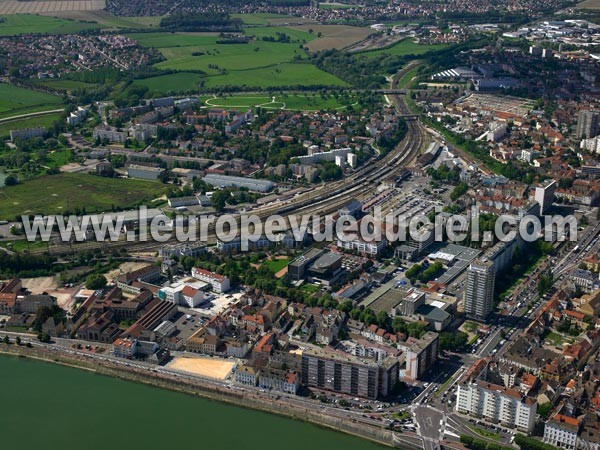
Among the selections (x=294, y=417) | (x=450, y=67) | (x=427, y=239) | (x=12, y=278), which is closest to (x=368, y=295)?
(x=427, y=239)

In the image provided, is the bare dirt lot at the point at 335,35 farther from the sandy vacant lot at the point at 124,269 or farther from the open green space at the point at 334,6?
the sandy vacant lot at the point at 124,269

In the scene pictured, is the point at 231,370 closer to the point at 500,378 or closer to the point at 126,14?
the point at 500,378

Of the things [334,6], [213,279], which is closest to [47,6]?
[334,6]

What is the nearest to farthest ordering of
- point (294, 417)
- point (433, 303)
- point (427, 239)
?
A: point (294, 417) → point (433, 303) → point (427, 239)

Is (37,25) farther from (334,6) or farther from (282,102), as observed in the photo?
(282,102)

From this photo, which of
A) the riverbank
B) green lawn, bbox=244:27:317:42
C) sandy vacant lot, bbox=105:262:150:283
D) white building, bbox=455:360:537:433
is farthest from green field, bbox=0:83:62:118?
white building, bbox=455:360:537:433

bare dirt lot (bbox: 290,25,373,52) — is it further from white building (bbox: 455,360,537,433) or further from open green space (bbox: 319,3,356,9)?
white building (bbox: 455,360,537,433)
